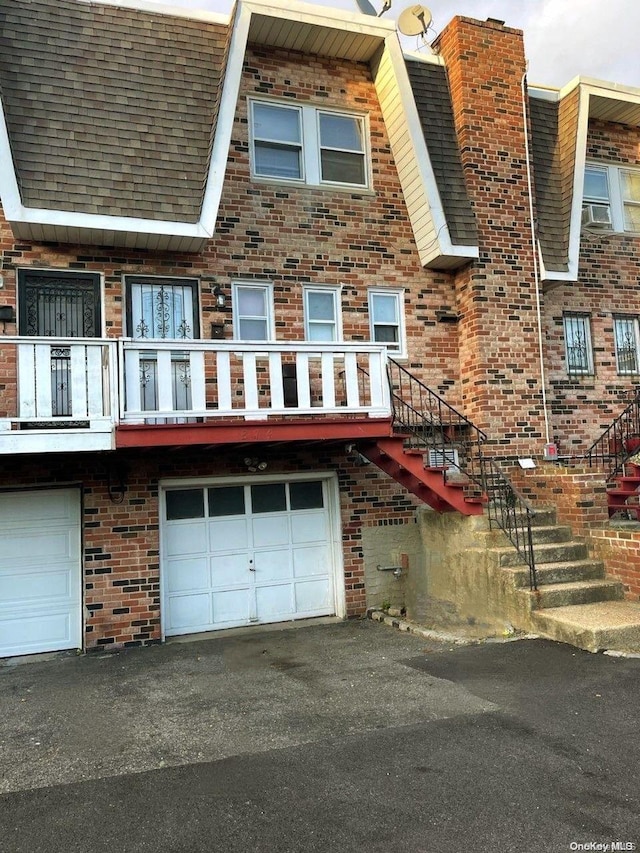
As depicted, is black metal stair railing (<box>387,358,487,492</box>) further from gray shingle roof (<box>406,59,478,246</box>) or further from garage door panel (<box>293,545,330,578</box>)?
gray shingle roof (<box>406,59,478,246</box>)

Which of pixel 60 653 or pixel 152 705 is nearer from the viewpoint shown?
pixel 152 705

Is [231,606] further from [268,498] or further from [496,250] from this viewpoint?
[496,250]

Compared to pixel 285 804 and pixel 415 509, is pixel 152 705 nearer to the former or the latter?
pixel 285 804

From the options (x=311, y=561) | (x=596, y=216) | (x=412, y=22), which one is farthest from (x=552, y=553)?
(x=412, y=22)

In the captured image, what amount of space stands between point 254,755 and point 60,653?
4.55 m

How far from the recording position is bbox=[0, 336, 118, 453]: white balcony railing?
22.6ft

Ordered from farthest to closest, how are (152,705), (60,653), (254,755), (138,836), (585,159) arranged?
(585,159) < (60,653) < (152,705) < (254,755) < (138,836)

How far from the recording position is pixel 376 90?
10250 millimetres

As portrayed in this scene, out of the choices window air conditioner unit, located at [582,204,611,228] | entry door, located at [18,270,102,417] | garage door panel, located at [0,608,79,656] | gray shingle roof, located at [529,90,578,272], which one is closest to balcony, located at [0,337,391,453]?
entry door, located at [18,270,102,417]

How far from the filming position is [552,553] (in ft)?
26.6

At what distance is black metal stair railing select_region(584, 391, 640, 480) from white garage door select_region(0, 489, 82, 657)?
744 centimetres

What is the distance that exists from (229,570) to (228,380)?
2844 millimetres

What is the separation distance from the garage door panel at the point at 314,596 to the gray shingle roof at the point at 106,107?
5.09 metres

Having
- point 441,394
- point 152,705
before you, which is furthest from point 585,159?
point 152,705
